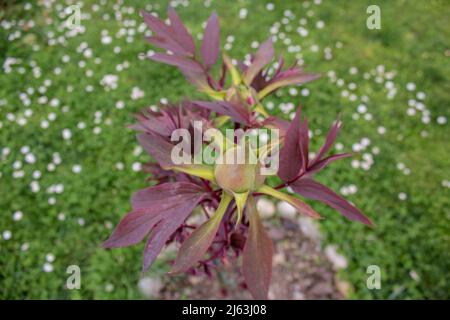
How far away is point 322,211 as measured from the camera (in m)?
2.12

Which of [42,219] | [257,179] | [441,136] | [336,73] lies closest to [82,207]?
[42,219]

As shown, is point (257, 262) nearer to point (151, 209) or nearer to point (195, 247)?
point (195, 247)

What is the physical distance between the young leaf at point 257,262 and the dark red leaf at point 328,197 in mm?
122

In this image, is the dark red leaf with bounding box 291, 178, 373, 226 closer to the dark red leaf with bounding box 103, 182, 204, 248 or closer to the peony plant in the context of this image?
the peony plant

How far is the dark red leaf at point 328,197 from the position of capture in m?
0.86

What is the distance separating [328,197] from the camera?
888 millimetres

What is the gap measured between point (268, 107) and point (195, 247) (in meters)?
1.71

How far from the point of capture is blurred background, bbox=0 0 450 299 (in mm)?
1908

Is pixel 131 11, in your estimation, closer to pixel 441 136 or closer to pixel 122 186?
pixel 122 186

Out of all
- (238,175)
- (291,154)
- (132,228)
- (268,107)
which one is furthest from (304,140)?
(268,107)

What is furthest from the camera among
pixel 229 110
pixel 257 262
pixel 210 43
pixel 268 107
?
pixel 268 107

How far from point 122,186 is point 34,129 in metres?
0.66

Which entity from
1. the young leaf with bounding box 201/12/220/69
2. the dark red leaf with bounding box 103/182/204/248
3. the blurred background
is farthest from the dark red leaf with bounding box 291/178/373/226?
the blurred background

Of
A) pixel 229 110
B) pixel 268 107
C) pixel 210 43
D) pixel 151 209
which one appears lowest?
pixel 151 209
